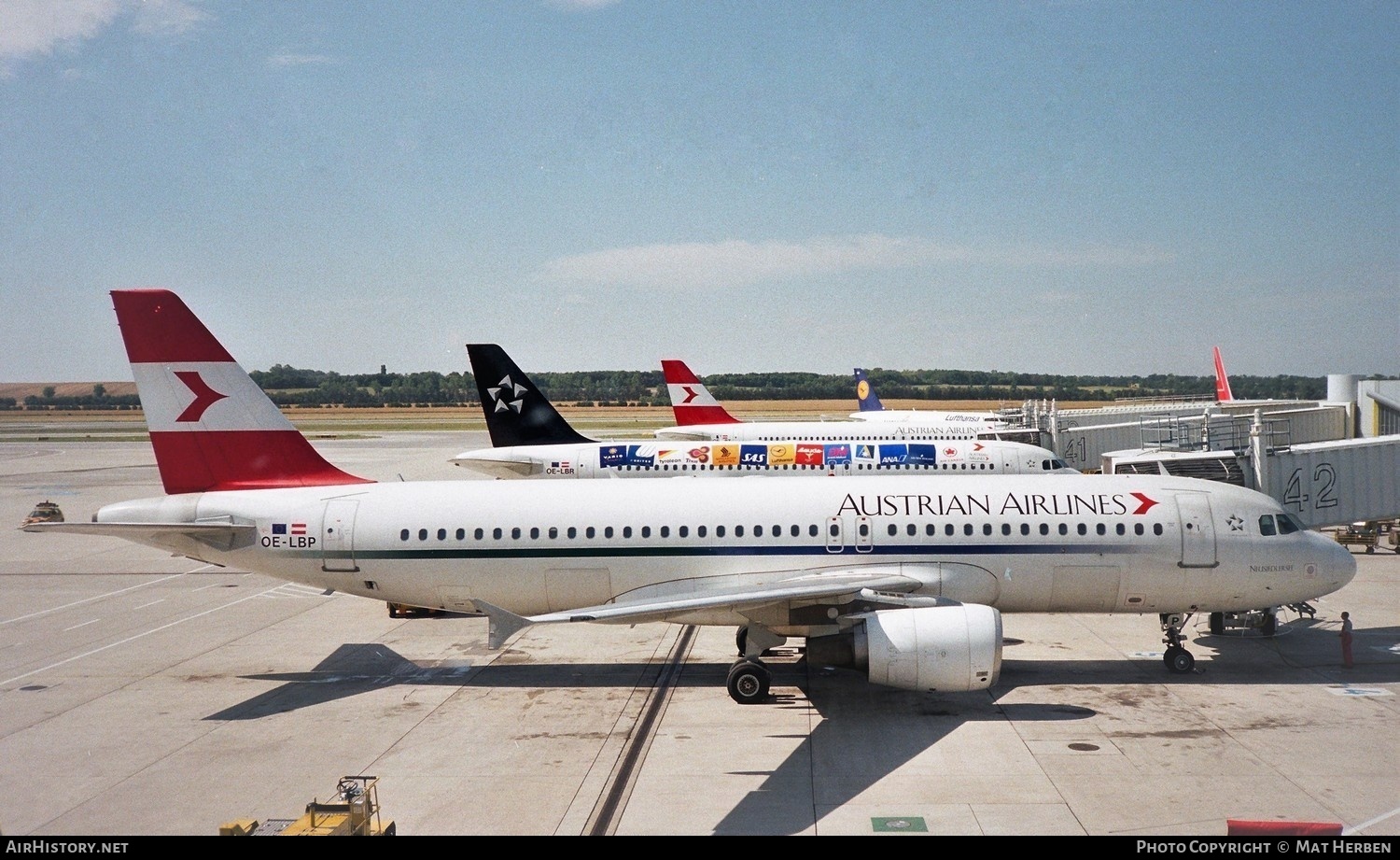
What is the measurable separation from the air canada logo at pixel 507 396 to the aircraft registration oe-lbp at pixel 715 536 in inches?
775

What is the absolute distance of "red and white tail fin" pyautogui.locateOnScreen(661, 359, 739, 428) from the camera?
59.4m

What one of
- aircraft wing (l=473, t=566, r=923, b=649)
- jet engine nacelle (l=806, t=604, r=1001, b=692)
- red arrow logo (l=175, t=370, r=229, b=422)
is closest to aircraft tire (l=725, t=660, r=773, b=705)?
aircraft wing (l=473, t=566, r=923, b=649)

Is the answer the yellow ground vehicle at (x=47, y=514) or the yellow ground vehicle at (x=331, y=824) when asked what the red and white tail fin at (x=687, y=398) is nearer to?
the yellow ground vehicle at (x=47, y=514)

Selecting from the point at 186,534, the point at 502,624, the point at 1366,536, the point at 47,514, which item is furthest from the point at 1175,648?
the point at 47,514

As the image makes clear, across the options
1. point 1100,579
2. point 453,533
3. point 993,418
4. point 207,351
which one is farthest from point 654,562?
point 993,418

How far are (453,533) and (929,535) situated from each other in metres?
10.2

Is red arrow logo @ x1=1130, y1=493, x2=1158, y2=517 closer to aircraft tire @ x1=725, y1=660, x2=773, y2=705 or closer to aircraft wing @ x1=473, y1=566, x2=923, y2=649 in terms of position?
aircraft wing @ x1=473, y1=566, x2=923, y2=649

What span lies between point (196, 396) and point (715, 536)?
12115 millimetres

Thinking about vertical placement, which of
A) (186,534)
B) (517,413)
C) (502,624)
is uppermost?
(517,413)

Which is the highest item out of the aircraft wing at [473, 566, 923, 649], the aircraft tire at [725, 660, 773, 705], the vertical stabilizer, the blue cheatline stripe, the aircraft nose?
the vertical stabilizer

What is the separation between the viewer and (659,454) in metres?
41.9

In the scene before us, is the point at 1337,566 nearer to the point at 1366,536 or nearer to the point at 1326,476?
the point at 1326,476

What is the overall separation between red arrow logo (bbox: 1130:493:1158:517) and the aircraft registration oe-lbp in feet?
0.12

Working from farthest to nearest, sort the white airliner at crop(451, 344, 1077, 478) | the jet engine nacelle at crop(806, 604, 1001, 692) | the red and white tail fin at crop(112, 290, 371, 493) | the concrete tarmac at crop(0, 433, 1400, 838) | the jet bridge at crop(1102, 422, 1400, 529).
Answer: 1. the white airliner at crop(451, 344, 1077, 478)
2. the jet bridge at crop(1102, 422, 1400, 529)
3. the red and white tail fin at crop(112, 290, 371, 493)
4. the jet engine nacelle at crop(806, 604, 1001, 692)
5. the concrete tarmac at crop(0, 433, 1400, 838)
